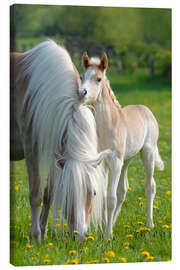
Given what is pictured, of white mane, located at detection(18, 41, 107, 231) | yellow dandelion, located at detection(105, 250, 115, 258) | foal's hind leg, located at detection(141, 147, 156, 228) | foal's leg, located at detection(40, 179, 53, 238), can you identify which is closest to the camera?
white mane, located at detection(18, 41, 107, 231)

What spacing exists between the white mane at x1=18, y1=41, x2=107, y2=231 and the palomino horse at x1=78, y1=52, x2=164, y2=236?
15 centimetres

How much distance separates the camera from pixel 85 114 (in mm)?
3518

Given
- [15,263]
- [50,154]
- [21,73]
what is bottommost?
[15,263]

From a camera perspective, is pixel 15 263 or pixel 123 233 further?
pixel 123 233

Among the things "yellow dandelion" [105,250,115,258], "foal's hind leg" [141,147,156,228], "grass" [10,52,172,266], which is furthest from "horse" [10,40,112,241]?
"foal's hind leg" [141,147,156,228]

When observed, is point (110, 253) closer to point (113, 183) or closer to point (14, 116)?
point (113, 183)

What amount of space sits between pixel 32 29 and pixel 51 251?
80.4 inches

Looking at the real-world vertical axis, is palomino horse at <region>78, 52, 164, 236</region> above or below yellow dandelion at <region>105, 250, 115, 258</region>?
above

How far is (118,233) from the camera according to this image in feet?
13.7

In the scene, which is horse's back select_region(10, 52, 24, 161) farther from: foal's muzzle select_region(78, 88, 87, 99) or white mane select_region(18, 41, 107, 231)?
foal's muzzle select_region(78, 88, 87, 99)

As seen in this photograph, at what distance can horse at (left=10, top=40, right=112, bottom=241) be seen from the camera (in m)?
3.40

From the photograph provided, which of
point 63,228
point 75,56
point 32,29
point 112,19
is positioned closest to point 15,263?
point 63,228

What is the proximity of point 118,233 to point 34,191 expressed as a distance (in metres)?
0.90

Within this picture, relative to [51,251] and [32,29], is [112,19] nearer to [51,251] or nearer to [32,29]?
[32,29]
